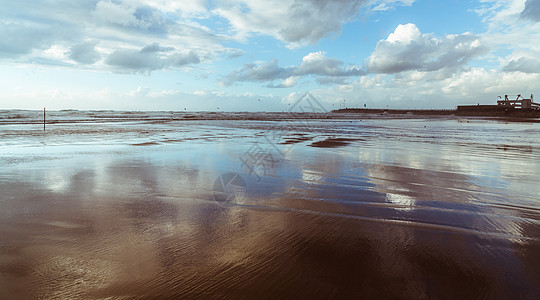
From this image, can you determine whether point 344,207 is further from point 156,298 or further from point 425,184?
point 156,298

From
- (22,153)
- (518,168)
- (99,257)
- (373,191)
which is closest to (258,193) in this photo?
(373,191)

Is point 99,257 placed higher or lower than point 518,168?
lower

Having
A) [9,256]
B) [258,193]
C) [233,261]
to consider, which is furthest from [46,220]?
[258,193]

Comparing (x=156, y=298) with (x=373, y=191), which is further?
(x=373, y=191)

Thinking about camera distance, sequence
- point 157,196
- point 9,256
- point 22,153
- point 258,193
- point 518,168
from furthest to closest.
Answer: point 22,153 < point 518,168 < point 258,193 < point 157,196 < point 9,256

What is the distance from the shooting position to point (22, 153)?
37.7ft

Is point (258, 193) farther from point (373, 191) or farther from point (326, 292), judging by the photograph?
point (326, 292)

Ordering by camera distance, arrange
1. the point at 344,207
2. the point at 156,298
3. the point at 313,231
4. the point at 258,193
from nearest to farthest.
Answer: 1. the point at 156,298
2. the point at 313,231
3. the point at 344,207
4. the point at 258,193

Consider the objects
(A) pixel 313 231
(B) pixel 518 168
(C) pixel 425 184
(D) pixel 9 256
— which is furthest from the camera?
(B) pixel 518 168

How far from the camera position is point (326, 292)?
2.88m

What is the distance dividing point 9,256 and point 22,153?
35.5 feet

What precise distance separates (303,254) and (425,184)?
→ 17.3 feet

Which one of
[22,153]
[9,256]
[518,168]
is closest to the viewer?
[9,256]

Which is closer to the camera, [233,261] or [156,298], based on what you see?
[156,298]
